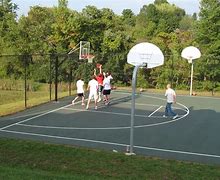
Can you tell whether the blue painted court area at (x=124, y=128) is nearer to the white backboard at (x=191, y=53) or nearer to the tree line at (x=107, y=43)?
the white backboard at (x=191, y=53)

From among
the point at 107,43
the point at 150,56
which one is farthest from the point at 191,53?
the point at 107,43

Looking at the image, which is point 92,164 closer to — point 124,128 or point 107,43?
point 124,128

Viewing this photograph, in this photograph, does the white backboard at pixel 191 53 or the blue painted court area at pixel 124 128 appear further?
the white backboard at pixel 191 53

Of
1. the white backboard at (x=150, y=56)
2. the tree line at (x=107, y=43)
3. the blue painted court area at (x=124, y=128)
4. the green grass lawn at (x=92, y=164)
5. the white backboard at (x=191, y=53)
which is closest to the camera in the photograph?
the green grass lawn at (x=92, y=164)

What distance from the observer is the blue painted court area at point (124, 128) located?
1363 centimetres

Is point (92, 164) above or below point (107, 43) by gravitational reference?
below

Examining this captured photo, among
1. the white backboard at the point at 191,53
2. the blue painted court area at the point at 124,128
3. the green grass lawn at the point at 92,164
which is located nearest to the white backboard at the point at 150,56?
the blue painted court area at the point at 124,128

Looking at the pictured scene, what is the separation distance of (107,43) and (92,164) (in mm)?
28183

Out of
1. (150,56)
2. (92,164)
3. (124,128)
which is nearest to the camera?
(92,164)

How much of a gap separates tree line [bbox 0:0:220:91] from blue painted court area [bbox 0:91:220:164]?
1086cm

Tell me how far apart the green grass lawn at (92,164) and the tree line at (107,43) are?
2054 centimetres

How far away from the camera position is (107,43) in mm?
38688

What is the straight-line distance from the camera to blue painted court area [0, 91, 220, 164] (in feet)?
44.7

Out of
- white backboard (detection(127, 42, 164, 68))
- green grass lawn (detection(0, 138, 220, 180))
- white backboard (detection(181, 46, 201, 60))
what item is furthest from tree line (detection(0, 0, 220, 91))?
green grass lawn (detection(0, 138, 220, 180))
